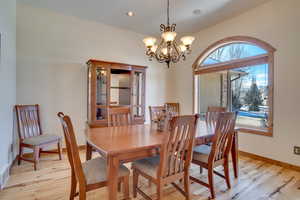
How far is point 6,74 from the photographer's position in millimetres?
2377

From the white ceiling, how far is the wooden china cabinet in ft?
3.32

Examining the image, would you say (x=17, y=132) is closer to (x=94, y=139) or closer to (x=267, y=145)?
(x=94, y=139)

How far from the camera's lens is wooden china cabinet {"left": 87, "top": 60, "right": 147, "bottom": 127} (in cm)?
335

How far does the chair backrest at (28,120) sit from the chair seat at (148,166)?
2250mm

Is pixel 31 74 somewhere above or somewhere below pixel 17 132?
above

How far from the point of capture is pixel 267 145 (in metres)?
3.00

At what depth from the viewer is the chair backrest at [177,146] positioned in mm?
1463

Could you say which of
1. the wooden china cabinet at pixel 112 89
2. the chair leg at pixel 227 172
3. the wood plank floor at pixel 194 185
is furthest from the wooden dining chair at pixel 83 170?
the wooden china cabinet at pixel 112 89

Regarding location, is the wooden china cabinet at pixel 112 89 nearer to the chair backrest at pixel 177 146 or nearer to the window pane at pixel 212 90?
the window pane at pixel 212 90

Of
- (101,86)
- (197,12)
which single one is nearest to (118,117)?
(101,86)

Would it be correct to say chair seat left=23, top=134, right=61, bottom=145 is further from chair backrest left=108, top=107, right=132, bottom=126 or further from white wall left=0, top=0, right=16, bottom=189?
chair backrest left=108, top=107, right=132, bottom=126

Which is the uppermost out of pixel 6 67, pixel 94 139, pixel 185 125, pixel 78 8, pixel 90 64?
pixel 78 8

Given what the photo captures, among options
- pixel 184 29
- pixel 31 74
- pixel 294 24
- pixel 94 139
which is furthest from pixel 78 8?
pixel 294 24

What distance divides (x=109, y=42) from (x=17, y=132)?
8.65ft
